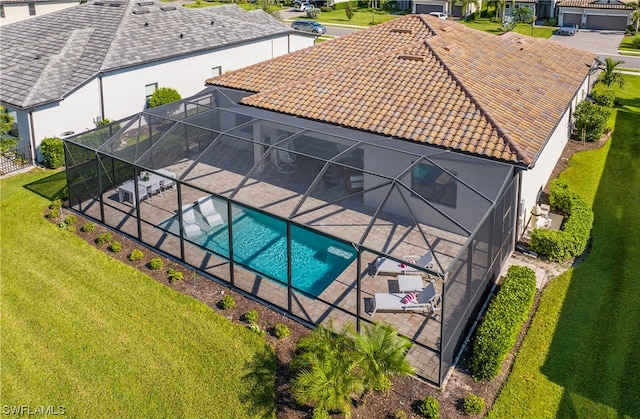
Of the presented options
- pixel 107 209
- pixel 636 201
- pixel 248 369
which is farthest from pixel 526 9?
pixel 248 369

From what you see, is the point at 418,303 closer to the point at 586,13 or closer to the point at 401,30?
the point at 401,30

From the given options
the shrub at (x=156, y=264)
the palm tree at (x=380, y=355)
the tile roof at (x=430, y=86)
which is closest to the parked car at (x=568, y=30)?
the tile roof at (x=430, y=86)

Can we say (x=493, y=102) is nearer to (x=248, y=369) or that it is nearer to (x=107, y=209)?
(x=248, y=369)

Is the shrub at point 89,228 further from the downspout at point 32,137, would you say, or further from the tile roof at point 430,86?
the downspout at point 32,137

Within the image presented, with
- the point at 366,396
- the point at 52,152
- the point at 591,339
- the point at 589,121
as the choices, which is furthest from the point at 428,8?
the point at 366,396

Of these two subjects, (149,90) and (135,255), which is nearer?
(135,255)
